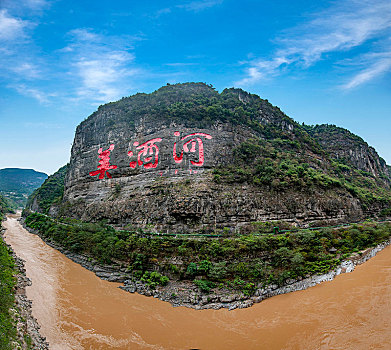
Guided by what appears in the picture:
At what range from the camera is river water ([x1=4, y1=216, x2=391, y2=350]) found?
29.6 feet

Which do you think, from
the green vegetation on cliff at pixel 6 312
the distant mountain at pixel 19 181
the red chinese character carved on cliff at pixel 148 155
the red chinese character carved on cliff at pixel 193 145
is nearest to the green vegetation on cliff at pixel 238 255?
the green vegetation on cliff at pixel 6 312

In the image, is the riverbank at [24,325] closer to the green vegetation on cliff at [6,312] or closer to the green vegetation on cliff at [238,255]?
the green vegetation on cliff at [6,312]

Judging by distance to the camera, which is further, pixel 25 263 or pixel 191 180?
pixel 191 180

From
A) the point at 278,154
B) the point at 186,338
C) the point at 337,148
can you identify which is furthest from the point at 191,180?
the point at 337,148

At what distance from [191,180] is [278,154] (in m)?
10.9

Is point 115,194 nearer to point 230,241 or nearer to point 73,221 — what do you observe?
point 73,221

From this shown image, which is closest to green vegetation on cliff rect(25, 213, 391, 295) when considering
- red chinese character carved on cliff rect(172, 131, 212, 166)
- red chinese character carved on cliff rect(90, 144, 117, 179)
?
red chinese character carved on cliff rect(172, 131, 212, 166)

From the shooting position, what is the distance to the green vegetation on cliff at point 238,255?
532 inches

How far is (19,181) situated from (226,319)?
122 meters

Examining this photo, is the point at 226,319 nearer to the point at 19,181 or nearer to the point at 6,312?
the point at 6,312

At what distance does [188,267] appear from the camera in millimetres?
14125

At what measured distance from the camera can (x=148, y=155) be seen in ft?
81.0

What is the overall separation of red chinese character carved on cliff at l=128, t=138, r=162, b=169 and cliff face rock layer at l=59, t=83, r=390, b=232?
123mm

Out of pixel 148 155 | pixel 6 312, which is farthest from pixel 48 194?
pixel 6 312
